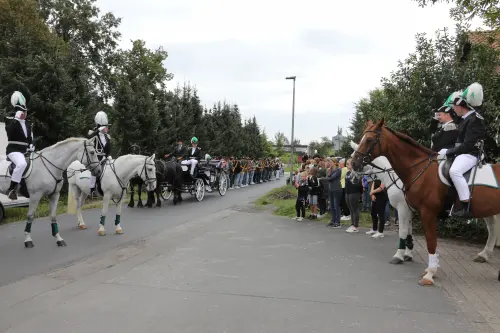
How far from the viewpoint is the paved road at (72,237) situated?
6.92 meters

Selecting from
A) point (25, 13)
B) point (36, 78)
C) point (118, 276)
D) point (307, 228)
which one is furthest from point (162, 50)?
point (118, 276)

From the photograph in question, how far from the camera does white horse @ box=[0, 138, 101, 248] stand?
26.9 ft

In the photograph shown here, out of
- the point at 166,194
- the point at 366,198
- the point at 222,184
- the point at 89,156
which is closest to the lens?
→ the point at 89,156

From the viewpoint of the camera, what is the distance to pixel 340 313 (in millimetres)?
4766

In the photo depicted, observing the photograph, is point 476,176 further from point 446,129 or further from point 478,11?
point 478,11

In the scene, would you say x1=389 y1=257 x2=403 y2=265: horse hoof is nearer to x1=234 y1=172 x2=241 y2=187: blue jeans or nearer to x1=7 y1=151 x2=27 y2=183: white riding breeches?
x1=7 y1=151 x2=27 y2=183: white riding breeches

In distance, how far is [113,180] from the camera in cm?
988

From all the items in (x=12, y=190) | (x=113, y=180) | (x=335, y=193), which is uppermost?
(x=113, y=180)

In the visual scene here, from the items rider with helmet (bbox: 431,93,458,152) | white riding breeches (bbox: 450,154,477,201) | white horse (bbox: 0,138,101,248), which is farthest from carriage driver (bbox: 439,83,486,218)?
white horse (bbox: 0,138,101,248)

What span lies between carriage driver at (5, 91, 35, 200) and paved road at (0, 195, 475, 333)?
241 cm

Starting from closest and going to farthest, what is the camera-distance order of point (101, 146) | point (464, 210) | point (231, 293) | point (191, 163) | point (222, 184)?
point (231, 293) → point (464, 210) → point (101, 146) → point (191, 163) → point (222, 184)

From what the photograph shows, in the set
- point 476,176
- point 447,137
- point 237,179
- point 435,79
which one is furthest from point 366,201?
point 237,179

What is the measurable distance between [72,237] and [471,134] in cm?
865

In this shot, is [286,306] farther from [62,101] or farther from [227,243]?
[62,101]
